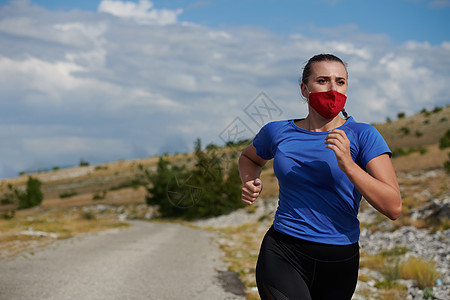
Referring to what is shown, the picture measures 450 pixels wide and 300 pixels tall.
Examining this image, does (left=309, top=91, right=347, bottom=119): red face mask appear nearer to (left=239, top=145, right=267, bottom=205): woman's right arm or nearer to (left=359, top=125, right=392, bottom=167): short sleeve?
(left=359, top=125, right=392, bottom=167): short sleeve

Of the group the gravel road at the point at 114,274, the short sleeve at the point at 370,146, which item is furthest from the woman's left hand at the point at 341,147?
the gravel road at the point at 114,274

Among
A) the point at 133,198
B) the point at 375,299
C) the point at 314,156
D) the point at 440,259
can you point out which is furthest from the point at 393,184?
the point at 133,198

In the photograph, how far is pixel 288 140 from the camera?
280 centimetres

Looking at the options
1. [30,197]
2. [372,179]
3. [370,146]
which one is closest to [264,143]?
[370,146]

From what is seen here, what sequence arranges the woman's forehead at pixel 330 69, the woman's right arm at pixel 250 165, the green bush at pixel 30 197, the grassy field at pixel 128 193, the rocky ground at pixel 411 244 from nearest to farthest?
the woman's forehead at pixel 330 69 < the woman's right arm at pixel 250 165 < the rocky ground at pixel 411 244 < the grassy field at pixel 128 193 < the green bush at pixel 30 197

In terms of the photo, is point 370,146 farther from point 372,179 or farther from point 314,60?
point 314,60

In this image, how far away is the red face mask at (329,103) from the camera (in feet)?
8.65

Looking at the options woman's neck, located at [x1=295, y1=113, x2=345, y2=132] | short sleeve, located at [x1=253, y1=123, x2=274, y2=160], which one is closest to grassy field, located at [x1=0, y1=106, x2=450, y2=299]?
short sleeve, located at [x1=253, y1=123, x2=274, y2=160]

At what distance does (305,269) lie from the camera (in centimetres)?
274

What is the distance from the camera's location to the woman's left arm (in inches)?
91.3

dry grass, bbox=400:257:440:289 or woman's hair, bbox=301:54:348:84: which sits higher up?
woman's hair, bbox=301:54:348:84

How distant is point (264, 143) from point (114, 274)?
22.6 ft

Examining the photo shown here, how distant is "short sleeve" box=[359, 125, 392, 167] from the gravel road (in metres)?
5.64

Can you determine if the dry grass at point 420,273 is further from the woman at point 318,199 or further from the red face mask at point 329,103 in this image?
the red face mask at point 329,103
